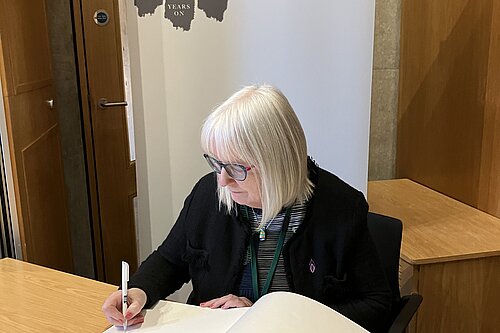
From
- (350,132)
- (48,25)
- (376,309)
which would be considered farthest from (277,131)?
(48,25)

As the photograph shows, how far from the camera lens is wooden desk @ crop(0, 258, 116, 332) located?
1103mm

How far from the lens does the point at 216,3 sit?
1.78 m

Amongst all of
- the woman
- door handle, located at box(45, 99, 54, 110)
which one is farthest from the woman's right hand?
door handle, located at box(45, 99, 54, 110)

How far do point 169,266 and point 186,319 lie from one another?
246 mm

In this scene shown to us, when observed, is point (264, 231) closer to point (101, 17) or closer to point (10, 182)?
point (10, 182)

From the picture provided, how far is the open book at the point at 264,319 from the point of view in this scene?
892 millimetres

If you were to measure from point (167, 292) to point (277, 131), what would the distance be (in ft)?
1.46

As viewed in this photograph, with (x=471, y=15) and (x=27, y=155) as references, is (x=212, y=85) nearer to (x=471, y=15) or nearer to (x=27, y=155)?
(x=27, y=155)

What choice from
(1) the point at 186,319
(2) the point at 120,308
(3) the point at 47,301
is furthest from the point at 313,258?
(3) the point at 47,301

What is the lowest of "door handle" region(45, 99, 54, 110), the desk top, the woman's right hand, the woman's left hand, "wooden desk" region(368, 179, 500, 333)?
"wooden desk" region(368, 179, 500, 333)

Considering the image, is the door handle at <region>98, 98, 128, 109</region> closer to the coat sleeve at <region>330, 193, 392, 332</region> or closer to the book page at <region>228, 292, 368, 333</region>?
the coat sleeve at <region>330, 193, 392, 332</region>

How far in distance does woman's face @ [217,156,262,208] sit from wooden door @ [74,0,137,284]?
1.57 metres

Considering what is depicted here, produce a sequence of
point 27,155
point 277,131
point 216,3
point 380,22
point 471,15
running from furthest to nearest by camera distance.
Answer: point 380,22 → point 471,15 → point 27,155 → point 216,3 → point 277,131

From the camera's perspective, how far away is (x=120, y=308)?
1.11 metres
